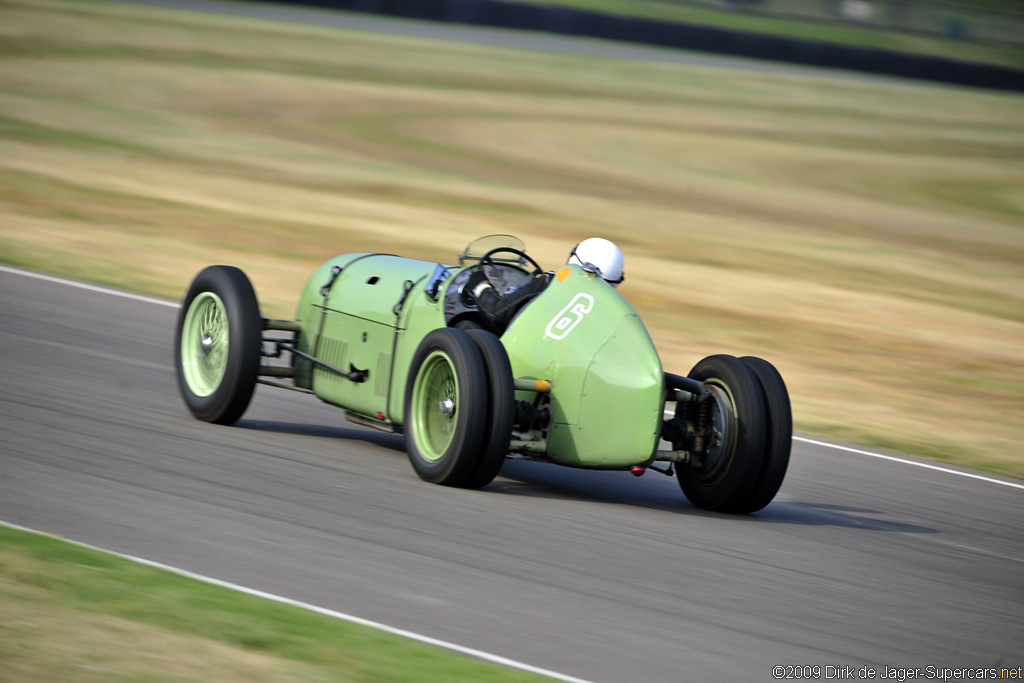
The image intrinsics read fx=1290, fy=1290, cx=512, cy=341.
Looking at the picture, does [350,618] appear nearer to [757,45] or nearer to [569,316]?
[569,316]

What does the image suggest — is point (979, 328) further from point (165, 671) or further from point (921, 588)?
point (165, 671)

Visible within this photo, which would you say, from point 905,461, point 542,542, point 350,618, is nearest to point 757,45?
point 905,461

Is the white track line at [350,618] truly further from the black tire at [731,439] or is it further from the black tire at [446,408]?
the black tire at [731,439]

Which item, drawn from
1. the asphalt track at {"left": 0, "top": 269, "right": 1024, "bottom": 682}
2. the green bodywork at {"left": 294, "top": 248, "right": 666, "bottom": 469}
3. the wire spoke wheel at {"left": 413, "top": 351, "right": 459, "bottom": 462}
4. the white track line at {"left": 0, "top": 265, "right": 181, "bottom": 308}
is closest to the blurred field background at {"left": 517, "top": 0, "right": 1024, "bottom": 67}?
the white track line at {"left": 0, "top": 265, "right": 181, "bottom": 308}

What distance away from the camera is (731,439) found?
21.0 ft

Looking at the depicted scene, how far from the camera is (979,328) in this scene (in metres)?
14.6

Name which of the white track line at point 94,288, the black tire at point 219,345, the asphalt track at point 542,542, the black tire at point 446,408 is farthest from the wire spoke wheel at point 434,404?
the white track line at point 94,288

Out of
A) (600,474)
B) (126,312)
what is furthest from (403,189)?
(600,474)

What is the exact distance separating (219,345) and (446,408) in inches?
79.4

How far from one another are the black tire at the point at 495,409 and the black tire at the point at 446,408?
0.03m

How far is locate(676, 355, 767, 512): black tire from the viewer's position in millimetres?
6328

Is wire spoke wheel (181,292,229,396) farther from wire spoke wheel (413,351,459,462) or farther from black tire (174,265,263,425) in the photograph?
wire spoke wheel (413,351,459,462)

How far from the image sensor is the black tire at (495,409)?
6.12 m

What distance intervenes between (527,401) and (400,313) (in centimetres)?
110
